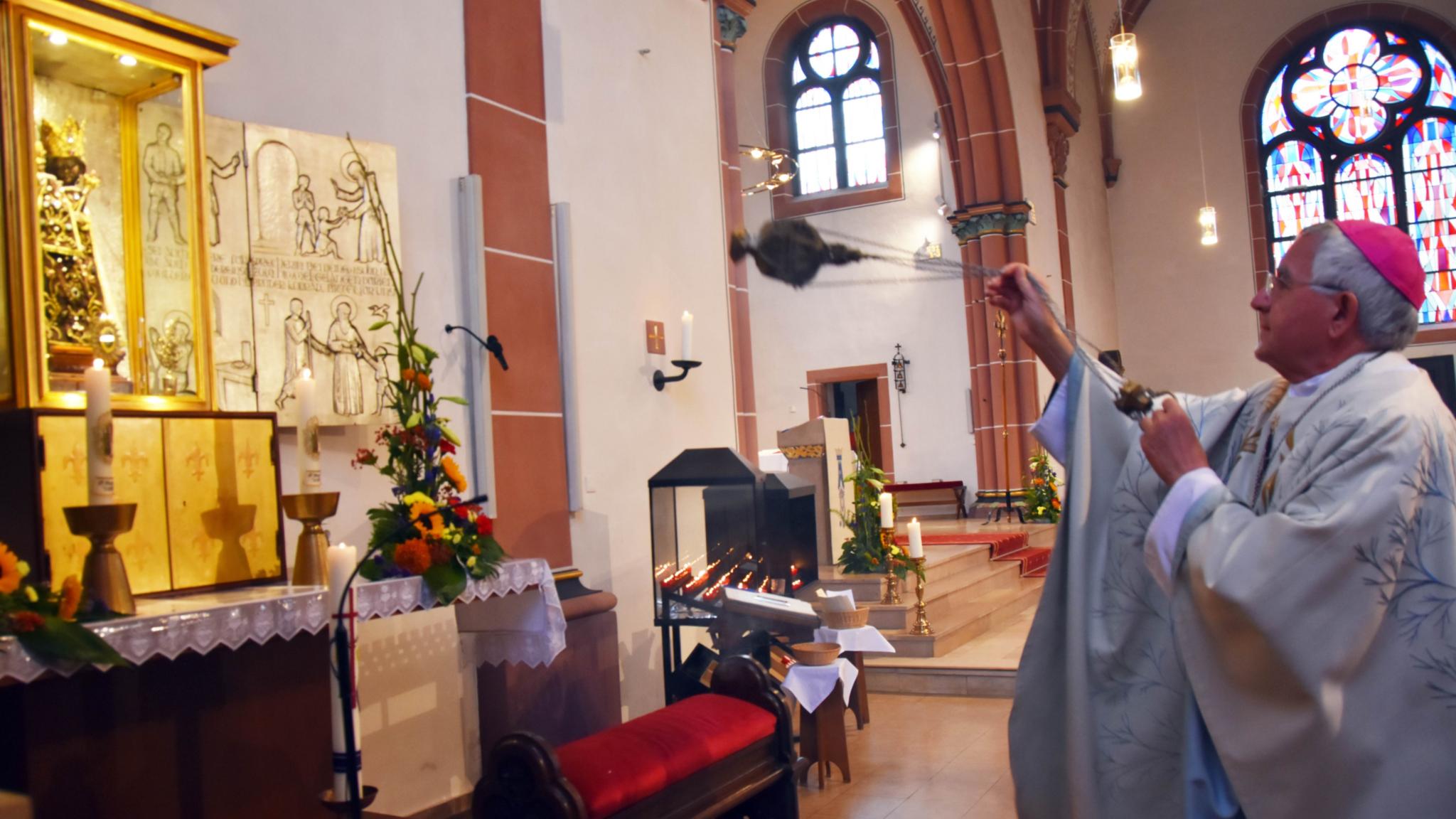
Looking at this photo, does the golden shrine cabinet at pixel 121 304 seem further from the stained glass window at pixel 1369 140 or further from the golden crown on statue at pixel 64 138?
the stained glass window at pixel 1369 140

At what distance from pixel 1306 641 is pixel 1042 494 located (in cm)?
1039

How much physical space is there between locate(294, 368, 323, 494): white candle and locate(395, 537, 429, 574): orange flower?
10.8 inches

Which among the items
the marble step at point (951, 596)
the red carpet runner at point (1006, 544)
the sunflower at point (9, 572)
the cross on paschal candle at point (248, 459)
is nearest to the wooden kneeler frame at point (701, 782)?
the cross on paschal candle at point (248, 459)

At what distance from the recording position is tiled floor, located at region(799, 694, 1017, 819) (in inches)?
157

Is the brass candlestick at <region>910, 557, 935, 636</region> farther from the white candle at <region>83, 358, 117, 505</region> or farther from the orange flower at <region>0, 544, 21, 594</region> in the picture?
the orange flower at <region>0, 544, 21, 594</region>

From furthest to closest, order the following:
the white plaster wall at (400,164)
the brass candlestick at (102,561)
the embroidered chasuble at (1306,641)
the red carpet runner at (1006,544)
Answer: the red carpet runner at (1006,544)
the white plaster wall at (400,164)
the brass candlestick at (102,561)
the embroidered chasuble at (1306,641)

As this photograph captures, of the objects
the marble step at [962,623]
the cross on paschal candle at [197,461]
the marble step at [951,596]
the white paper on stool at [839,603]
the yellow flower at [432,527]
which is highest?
the cross on paschal candle at [197,461]

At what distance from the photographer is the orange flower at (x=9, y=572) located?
2.01m

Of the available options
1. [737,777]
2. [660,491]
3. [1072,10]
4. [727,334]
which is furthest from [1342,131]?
[737,777]

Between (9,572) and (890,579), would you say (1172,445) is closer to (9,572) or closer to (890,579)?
(9,572)

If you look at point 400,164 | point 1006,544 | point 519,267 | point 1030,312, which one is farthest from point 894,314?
point 1030,312

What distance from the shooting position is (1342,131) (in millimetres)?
15000

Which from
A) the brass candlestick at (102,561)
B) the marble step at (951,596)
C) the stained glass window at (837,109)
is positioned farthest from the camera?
the stained glass window at (837,109)

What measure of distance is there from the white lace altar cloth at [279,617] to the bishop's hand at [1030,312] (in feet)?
5.37
